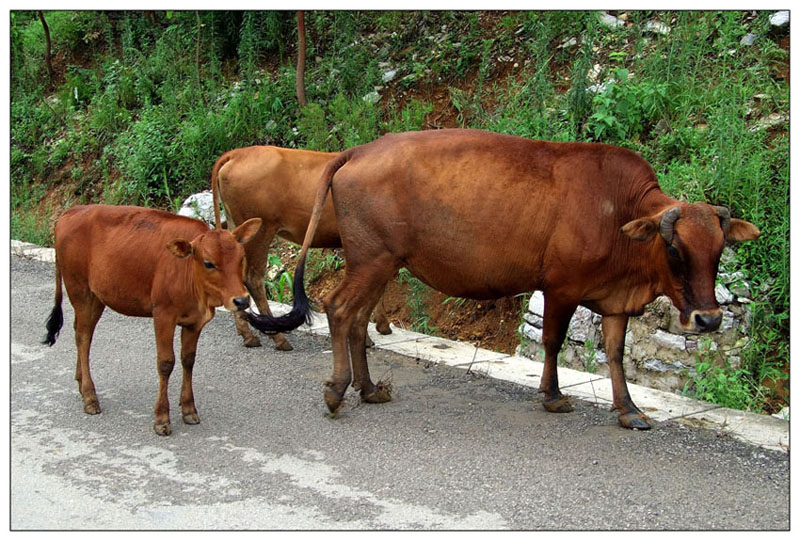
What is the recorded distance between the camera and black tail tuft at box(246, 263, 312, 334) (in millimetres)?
5754

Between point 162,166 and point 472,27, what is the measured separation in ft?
14.2

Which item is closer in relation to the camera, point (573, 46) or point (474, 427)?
point (474, 427)

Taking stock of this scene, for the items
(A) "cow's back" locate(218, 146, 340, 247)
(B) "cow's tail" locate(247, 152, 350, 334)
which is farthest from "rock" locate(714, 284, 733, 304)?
(B) "cow's tail" locate(247, 152, 350, 334)

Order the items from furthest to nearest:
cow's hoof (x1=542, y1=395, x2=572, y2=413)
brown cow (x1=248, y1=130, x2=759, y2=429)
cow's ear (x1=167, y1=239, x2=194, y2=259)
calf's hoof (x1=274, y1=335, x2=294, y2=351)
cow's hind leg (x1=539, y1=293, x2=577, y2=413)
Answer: calf's hoof (x1=274, y1=335, x2=294, y2=351), cow's hoof (x1=542, y1=395, x2=572, y2=413), cow's hind leg (x1=539, y1=293, x2=577, y2=413), brown cow (x1=248, y1=130, x2=759, y2=429), cow's ear (x1=167, y1=239, x2=194, y2=259)

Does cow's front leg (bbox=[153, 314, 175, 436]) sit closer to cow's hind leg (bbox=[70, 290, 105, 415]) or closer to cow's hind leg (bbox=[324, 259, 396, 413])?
cow's hind leg (bbox=[70, 290, 105, 415])

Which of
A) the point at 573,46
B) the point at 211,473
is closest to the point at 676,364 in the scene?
the point at 211,473

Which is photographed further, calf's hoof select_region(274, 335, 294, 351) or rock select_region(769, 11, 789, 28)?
rock select_region(769, 11, 789, 28)

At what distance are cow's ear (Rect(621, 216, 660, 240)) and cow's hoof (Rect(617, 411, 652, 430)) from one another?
1.12 metres

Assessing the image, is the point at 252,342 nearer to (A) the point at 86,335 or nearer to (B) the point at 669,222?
(A) the point at 86,335

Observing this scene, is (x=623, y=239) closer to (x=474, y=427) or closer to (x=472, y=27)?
(x=474, y=427)

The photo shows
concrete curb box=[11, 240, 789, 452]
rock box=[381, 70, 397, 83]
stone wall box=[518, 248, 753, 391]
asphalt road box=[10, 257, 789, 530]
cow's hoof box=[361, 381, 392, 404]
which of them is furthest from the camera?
rock box=[381, 70, 397, 83]

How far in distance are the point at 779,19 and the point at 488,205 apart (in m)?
5.32

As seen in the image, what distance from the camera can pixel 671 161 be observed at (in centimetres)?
855

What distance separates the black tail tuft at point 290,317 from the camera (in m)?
5.75
